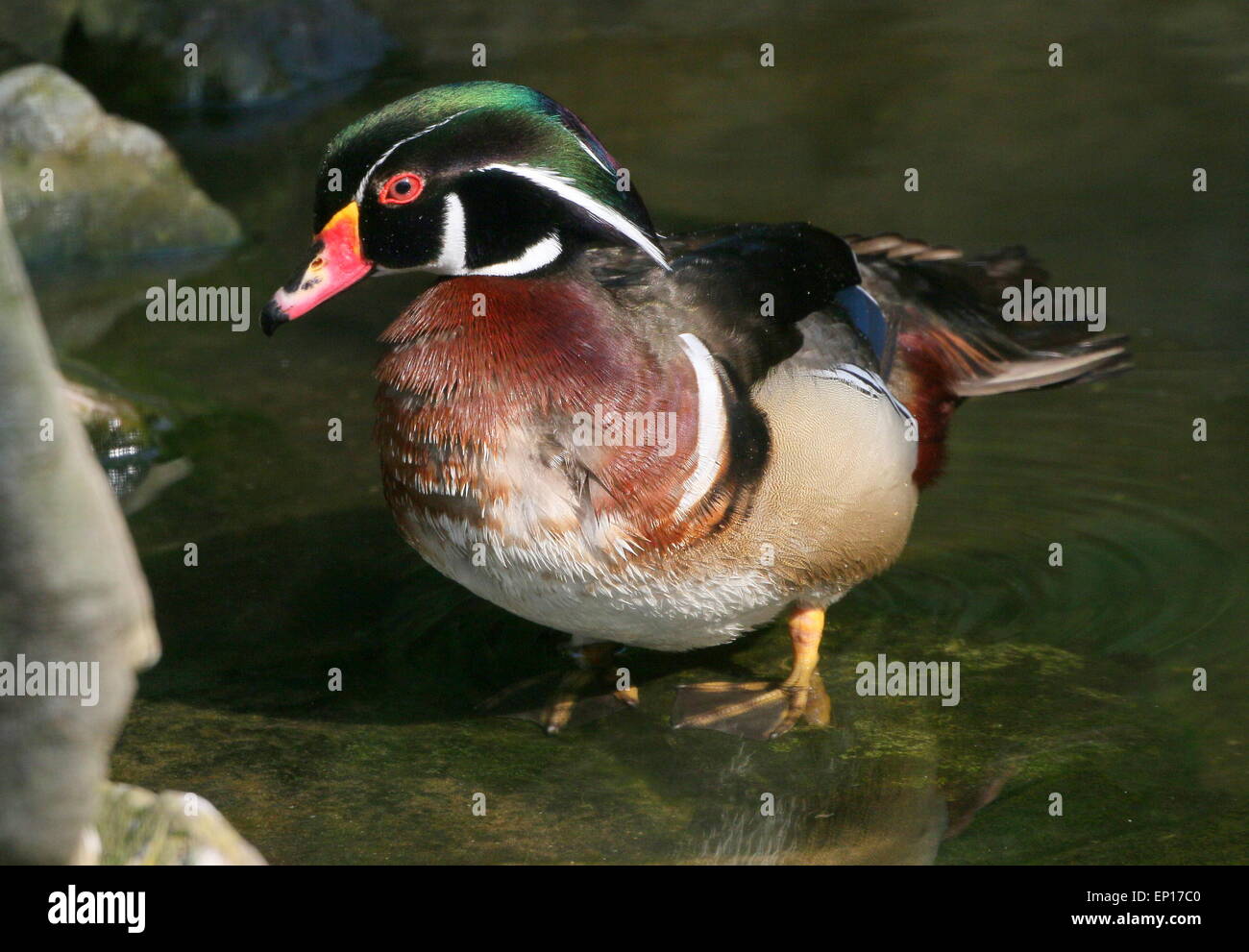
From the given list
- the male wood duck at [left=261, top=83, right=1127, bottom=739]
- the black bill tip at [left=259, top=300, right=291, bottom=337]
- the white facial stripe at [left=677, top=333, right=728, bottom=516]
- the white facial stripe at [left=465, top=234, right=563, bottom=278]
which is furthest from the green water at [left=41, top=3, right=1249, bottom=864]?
the white facial stripe at [left=465, top=234, right=563, bottom=278]

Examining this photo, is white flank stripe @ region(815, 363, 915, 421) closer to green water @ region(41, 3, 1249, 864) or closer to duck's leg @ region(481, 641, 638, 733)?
green water @ region(41, 3, 1249, 864)

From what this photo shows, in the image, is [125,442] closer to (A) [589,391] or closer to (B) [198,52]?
(A) [589,391]

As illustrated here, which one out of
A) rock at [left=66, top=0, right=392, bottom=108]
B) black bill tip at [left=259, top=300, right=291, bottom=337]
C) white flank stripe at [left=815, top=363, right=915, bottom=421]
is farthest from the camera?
rock at [left=66, top=0, right=392, bottom=108]

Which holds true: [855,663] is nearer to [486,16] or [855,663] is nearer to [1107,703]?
[1107,703]

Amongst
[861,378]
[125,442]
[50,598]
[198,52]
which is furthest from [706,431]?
[198,52]

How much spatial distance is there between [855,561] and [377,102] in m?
5.94

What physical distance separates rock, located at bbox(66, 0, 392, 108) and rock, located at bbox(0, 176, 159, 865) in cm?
752

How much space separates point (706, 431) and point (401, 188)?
34.8 inches

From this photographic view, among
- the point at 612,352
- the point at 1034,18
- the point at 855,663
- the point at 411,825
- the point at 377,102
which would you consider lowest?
the point at 411,825

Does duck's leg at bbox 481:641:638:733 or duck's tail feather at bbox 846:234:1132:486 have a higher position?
duck's tail feather at bbox 846:234:1132:486

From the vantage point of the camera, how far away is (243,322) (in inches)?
246

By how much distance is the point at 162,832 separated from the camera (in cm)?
264

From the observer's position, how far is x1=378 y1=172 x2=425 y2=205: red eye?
134 inches

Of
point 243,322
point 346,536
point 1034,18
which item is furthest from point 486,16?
point 346,536
